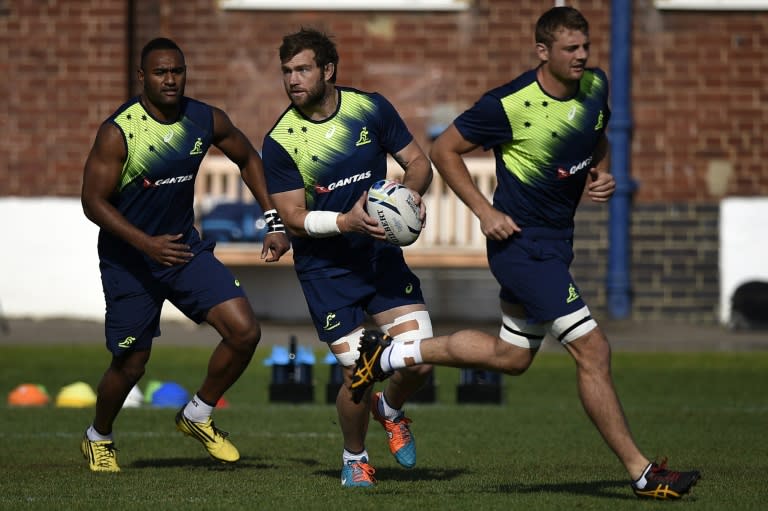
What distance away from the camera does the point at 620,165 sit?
1902cm

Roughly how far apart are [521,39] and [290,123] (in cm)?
1141

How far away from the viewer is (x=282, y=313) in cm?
1917

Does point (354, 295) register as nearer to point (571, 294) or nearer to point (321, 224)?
point (321, 224)

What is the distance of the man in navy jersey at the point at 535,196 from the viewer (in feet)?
24.3

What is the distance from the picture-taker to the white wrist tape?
784 cm

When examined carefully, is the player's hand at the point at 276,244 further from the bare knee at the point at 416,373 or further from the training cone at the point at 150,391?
the training cone at the point at 150,391

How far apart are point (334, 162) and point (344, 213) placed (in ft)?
0.93

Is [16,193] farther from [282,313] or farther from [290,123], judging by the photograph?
[290,123]

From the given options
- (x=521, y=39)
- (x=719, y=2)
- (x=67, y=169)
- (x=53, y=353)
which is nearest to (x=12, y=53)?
(x=67, y=169)

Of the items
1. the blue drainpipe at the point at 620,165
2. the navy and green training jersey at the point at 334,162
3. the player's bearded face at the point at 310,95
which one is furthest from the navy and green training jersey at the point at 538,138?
the blue drainpipe at the point at 620,165

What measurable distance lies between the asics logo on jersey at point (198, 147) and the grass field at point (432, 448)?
72.2 inches

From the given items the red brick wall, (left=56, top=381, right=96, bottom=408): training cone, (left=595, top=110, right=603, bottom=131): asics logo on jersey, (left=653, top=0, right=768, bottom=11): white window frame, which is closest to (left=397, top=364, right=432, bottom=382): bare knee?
(left=595, top=110, right=603, bottom=131): asics logo on jersey

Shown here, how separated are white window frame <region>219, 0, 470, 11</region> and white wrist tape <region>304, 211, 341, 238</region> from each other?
11623 mm

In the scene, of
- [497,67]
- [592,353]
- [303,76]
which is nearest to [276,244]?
[303,76]
